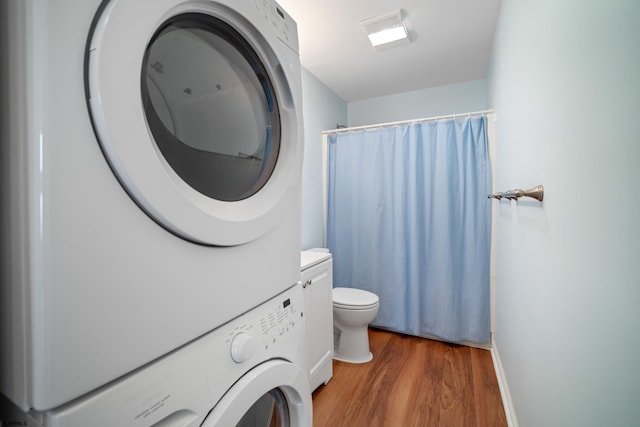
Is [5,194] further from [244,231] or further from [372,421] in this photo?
[372,421]

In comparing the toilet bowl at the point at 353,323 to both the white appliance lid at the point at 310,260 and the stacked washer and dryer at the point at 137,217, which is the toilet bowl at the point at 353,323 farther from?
the stacked washer and dryer at the point at 137,217

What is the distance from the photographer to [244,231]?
0.59 m

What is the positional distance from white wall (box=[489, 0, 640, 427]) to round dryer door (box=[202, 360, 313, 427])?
63cm

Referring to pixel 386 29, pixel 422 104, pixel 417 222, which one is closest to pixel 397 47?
pixel 386 29

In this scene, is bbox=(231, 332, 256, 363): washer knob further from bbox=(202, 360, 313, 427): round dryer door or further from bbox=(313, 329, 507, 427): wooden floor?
bbox=(313, 329, 507, 427): wooden floor

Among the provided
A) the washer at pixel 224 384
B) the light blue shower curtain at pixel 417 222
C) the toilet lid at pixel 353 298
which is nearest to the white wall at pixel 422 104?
the light blue shower curtain at pixel 417 222

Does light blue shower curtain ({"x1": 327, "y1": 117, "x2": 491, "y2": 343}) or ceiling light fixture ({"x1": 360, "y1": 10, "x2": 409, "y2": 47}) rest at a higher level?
ceiling light fixture ({"x1": 360, "y1": 10, "x2": 409, "y2": 47})

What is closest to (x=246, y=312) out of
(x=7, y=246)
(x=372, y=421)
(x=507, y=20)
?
(x=7, y=246)

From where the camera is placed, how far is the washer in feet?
1.34

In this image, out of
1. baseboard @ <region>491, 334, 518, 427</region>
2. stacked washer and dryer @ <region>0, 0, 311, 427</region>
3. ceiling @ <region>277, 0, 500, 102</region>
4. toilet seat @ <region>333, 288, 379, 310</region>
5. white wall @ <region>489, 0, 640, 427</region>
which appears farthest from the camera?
toilet seat @ <region>333, 288, 379, 310</region>

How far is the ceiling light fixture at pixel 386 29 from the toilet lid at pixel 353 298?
69.1 inches

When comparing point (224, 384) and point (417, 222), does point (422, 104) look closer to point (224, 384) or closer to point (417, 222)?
point (417, 222)

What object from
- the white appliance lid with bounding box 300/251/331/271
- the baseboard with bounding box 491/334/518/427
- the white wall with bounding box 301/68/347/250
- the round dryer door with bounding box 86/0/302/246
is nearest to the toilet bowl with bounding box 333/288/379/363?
the white appliance lid with bounding box 300/251/331/271

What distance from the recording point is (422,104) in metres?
2.74
